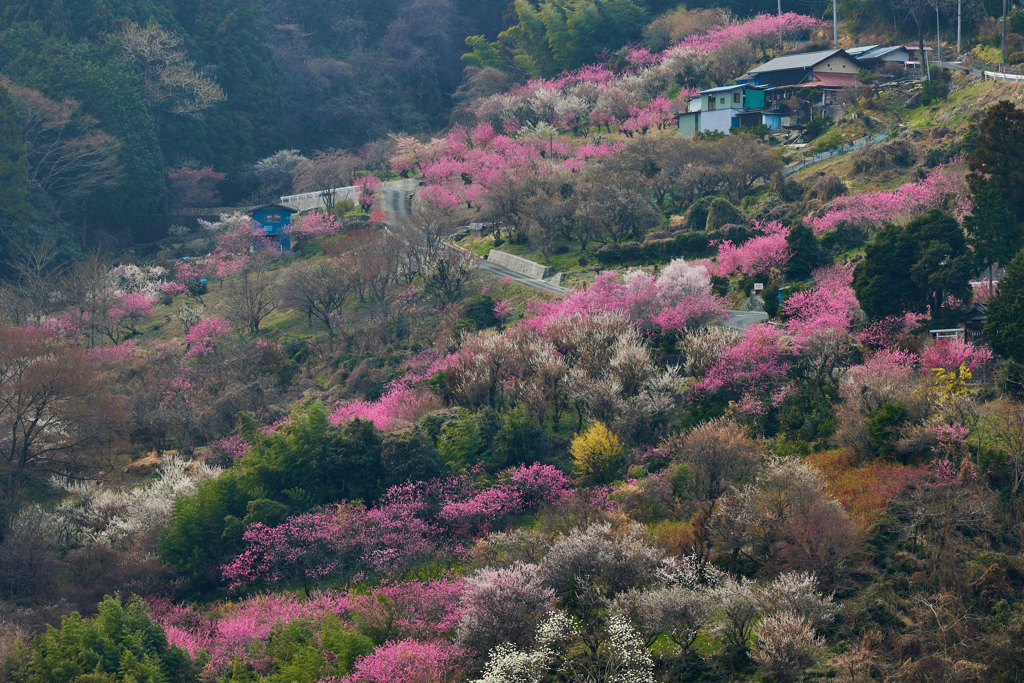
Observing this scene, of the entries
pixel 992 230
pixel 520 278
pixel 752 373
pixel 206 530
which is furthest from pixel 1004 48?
pixel 206 530

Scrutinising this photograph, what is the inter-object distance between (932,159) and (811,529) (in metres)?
33.3

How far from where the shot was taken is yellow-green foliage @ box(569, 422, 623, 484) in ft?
110

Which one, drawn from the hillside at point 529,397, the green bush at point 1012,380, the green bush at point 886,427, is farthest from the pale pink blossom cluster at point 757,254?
the green bush at point 886,427

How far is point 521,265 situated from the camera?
56.3 metres

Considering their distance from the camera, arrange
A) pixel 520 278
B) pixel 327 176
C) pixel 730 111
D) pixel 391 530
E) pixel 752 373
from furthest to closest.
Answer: pixel 327 176, pixel 730 111, pixel 520 278, pixel 752 373, pixel 391 530

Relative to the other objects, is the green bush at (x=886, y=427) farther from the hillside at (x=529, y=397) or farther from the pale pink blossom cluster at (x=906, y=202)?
the pale pink blossom cluster at (x=906, y=202)

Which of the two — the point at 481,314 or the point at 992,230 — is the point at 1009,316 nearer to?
the point at 992,230

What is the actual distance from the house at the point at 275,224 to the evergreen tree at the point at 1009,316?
49.7 meters

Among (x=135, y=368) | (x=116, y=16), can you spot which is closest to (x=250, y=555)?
(x=135, y=368)

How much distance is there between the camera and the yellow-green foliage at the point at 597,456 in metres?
33.6

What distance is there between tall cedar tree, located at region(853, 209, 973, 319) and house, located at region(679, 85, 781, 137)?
31.0m

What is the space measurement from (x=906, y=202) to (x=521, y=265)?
21176mm

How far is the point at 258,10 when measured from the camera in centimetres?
9500

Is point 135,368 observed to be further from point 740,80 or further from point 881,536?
point 740,80
